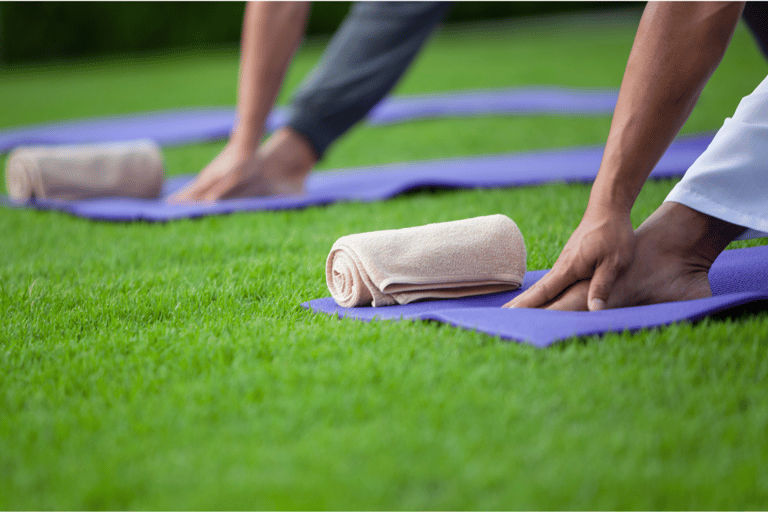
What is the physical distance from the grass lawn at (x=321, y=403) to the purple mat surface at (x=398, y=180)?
72 centimetres

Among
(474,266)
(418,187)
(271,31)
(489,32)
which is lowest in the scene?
(474,266)

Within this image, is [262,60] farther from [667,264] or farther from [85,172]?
[667,264]

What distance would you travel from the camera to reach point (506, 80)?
7984mm

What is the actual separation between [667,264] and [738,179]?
24 cm

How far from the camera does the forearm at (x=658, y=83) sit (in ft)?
5.01

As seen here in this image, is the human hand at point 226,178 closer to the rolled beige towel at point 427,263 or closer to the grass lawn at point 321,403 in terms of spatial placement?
the grass lawn at point 321,403

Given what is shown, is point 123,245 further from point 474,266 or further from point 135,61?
point 135,61

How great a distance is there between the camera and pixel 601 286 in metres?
1.50

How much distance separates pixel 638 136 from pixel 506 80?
22.0 feet

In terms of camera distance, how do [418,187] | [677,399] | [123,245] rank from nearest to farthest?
[677,399] → [123,245] → [418,187]

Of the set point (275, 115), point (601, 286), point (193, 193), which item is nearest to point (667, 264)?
point (601, 286)

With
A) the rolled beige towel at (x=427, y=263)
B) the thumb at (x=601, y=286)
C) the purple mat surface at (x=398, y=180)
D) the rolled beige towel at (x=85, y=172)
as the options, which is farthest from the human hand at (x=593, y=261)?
the rolled beige towel at (x=85, y=172)

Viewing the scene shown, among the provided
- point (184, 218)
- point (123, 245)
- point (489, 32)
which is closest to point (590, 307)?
point (123, 245)

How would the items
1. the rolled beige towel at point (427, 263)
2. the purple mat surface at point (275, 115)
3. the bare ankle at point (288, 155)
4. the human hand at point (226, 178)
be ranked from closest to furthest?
the rolled beige towel at point (427, 263)
the human hand at point (226, 178)
the bare ankle at point (288, 155)
the purple mat surface at point (275, 115)
